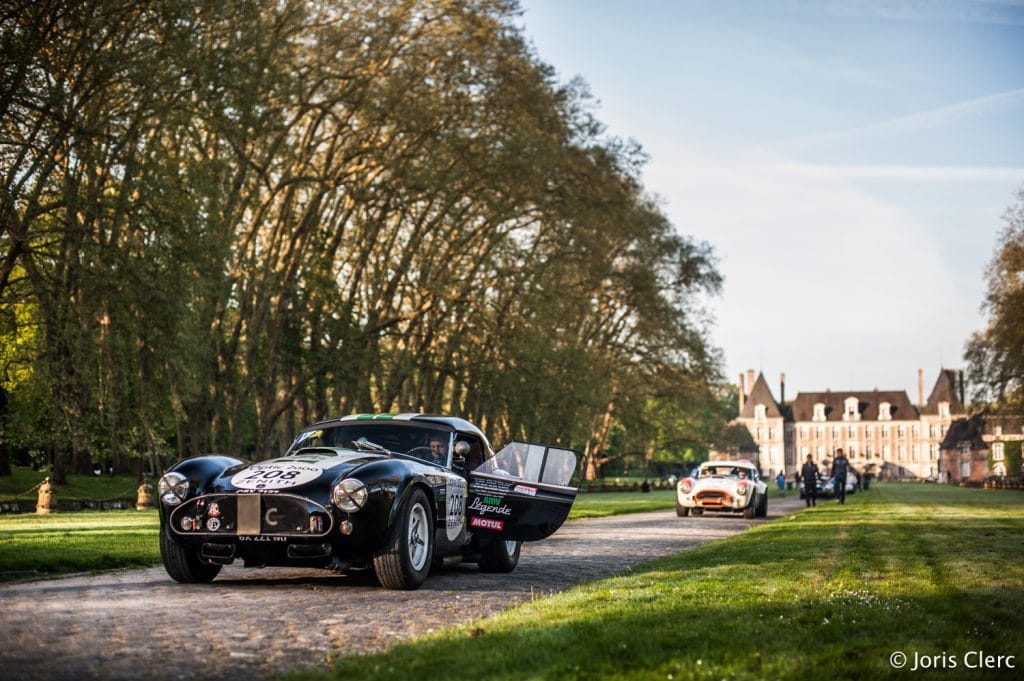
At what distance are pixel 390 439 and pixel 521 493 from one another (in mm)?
1547

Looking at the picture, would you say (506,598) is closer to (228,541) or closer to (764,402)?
(228,541)

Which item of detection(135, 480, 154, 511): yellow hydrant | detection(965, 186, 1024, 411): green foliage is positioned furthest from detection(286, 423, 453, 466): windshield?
detection(965, 186, 1024, 411): green foliage

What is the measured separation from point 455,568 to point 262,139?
2384 cm

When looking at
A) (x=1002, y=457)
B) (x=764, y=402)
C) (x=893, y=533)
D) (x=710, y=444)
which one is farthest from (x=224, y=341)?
(x=764, y=402)

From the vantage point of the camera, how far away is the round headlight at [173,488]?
1139cm

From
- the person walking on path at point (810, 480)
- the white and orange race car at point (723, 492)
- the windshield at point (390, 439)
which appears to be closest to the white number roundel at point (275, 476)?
the windshield at point (390, 439)

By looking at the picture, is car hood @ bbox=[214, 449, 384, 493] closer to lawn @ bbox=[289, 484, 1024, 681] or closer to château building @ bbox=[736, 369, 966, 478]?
lawn @ bbox=[289, 484, 1024, 681]

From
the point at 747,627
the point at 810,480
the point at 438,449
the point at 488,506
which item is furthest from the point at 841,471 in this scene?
the point at 747,627

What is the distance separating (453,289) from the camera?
4388 cm

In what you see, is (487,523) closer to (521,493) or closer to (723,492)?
(521,493)

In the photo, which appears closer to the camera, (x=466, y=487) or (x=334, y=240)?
(x=466, y=487)

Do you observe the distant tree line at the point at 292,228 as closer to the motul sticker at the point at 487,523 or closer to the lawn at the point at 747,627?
the motul sticker at the point at 487,523

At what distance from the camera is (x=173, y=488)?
11.5 m

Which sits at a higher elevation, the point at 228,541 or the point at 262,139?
the point at 262,139
